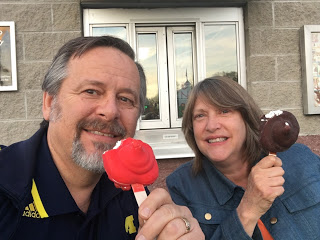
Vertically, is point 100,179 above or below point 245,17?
below

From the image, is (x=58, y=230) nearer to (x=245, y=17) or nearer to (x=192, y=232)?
(x=192, y=232)

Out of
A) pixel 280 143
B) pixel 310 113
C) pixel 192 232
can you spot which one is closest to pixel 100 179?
pixel 192 232

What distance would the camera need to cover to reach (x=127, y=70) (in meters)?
1.73

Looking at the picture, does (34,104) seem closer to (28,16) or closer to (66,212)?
(28,16)

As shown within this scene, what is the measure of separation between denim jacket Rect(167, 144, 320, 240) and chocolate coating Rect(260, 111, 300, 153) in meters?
0.48

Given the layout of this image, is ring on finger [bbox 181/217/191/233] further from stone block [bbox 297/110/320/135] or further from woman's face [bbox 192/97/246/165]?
stone block [bbox 297/110/320/135]

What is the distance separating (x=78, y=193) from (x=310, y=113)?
3.15 metres

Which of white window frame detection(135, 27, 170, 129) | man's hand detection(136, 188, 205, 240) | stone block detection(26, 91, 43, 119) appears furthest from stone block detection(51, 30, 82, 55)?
man's hand detection(136, 188, 205, 240)

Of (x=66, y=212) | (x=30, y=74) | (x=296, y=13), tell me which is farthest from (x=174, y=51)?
(x=66, y=212)

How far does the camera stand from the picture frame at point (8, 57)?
135 inches

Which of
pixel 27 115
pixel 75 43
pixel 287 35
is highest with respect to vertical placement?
pixel 287 35

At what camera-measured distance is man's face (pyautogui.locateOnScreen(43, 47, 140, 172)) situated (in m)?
1.57

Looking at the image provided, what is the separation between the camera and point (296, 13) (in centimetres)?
385

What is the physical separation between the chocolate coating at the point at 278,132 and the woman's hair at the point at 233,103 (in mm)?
381
